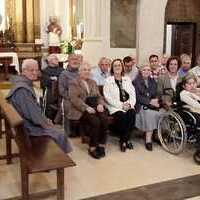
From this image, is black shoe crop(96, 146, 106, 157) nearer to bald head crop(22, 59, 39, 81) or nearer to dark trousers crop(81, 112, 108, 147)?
dark trousers crop(81, 112, 108, 147)

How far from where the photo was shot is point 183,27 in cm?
831

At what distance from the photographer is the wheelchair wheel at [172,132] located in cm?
375

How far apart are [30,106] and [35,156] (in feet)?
1.65

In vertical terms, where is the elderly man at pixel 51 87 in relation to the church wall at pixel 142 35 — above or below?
below

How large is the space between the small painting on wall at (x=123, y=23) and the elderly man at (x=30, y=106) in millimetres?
3957

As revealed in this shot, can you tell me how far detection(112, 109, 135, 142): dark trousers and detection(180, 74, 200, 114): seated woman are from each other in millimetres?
581

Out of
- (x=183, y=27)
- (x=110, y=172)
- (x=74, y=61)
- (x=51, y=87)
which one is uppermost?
(x=183, y=27)

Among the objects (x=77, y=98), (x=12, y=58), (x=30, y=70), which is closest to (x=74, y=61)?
(x=77, y=98)

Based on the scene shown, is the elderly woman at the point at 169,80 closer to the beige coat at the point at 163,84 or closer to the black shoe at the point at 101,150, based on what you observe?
the beige coat at the point at 163,84

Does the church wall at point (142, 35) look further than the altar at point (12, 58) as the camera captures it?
No

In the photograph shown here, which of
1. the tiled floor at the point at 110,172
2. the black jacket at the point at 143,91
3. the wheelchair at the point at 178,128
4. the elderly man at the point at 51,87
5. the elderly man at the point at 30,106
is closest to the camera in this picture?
the elderly man at the point at 30,106

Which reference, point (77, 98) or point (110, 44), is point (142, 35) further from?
point (77, 98)

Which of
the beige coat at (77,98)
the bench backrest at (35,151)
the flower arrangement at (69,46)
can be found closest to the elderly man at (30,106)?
the bench backrest at (35,151)

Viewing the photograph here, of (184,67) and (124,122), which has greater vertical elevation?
(184,67)
